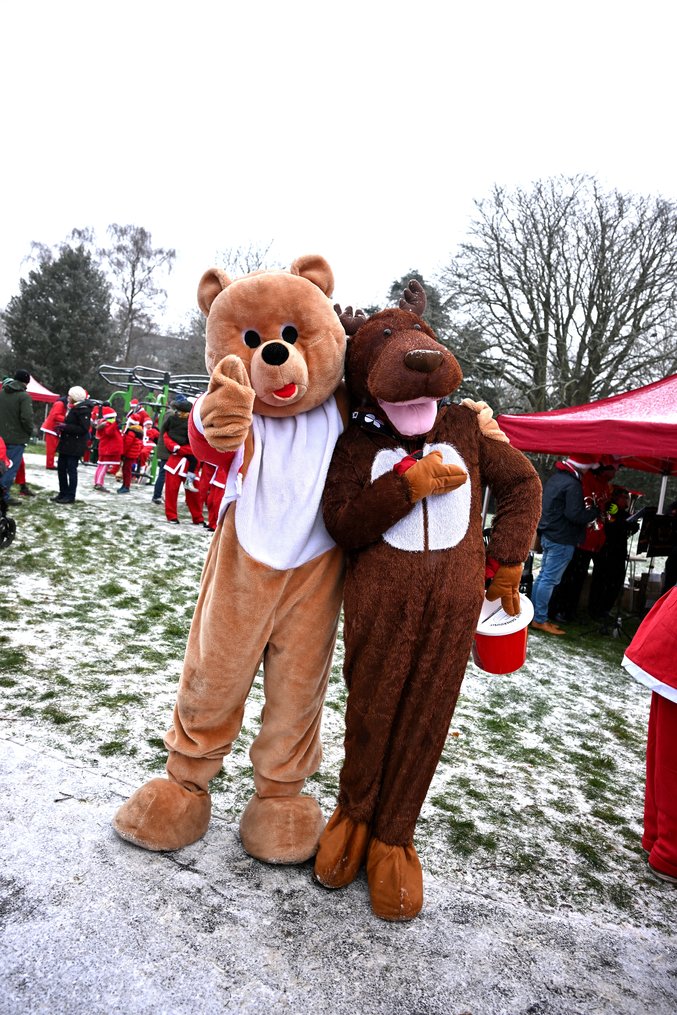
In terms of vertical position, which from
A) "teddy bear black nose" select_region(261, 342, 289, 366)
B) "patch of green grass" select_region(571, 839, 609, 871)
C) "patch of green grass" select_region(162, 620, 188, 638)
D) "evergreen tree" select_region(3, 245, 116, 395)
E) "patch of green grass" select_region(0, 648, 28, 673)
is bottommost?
"patch of green grass" select_region(0, 648, 28, 673)

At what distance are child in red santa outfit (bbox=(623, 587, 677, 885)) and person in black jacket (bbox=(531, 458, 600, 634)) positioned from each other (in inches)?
163

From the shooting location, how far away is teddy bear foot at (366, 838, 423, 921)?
2.03m

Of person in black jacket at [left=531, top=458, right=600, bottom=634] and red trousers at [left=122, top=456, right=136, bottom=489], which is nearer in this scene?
person in black jacket at [left=531, top=458, right=600, bottom=634]

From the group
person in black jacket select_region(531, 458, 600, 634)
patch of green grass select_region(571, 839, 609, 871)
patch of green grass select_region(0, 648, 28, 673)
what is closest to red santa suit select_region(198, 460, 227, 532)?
person in black jacket select_region(531, 458, 600, 634)

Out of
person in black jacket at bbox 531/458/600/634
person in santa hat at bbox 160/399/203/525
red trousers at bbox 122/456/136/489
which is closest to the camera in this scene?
person in black jacket at bbox 531/458/600/634

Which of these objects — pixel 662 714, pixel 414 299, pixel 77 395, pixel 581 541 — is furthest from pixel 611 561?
pixel 77 395

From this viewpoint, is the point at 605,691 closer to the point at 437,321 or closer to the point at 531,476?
the point at 531,476

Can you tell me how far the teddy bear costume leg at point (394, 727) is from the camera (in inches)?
81.7

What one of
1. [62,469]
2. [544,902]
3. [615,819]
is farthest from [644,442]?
[62,469]

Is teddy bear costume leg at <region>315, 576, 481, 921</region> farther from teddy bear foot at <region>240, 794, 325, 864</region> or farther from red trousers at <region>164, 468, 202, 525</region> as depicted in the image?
red trousers at <region>164, 468, 202, 525</region>

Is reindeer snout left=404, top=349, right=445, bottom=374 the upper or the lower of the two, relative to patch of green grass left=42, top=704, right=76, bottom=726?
upper

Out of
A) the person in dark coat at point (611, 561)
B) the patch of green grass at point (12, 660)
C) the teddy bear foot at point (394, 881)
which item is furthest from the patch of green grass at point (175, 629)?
the person in dark coat at point (611, 561)

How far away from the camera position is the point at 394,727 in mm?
2133

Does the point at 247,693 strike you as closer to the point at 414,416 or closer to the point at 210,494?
the point at 414,416
